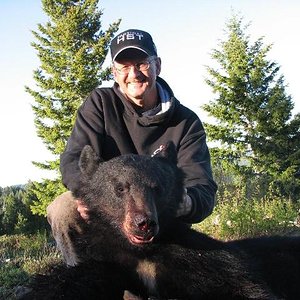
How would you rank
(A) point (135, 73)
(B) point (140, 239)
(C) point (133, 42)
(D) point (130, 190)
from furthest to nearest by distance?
(A) point (135, 73)
(C) point (133, 42)
(D) point (130, 190)
(B) point (140, 239)

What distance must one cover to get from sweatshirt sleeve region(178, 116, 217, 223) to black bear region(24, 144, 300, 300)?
0.57ft

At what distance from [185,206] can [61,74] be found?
21722mm

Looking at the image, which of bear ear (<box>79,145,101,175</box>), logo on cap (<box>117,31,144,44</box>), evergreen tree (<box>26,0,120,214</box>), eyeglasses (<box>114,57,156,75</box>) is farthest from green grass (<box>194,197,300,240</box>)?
evergreen tree (<box>26,0,120,214</box>)

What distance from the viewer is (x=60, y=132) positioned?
23.9m

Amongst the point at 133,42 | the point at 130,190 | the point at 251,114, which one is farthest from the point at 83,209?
the point at 251,114

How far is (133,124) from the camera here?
4578 millimetres

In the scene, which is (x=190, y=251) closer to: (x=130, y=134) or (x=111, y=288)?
(x=111, y=288)

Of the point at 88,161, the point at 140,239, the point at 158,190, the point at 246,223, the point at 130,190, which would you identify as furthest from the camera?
the point at 246,223

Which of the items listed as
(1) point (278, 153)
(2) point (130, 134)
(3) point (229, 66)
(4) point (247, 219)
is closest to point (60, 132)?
(3) point (229, 66)

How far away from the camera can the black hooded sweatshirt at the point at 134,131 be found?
173 inches

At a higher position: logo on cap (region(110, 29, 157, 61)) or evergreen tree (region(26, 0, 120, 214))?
evergreen tree (region(26, 0, 120, 214))

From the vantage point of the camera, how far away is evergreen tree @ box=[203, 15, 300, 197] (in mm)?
21328

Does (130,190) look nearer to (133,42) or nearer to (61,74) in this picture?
(133,42)

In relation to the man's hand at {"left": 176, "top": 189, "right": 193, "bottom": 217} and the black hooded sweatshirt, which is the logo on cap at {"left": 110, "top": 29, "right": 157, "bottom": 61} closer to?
the black hooded sweatshirt
